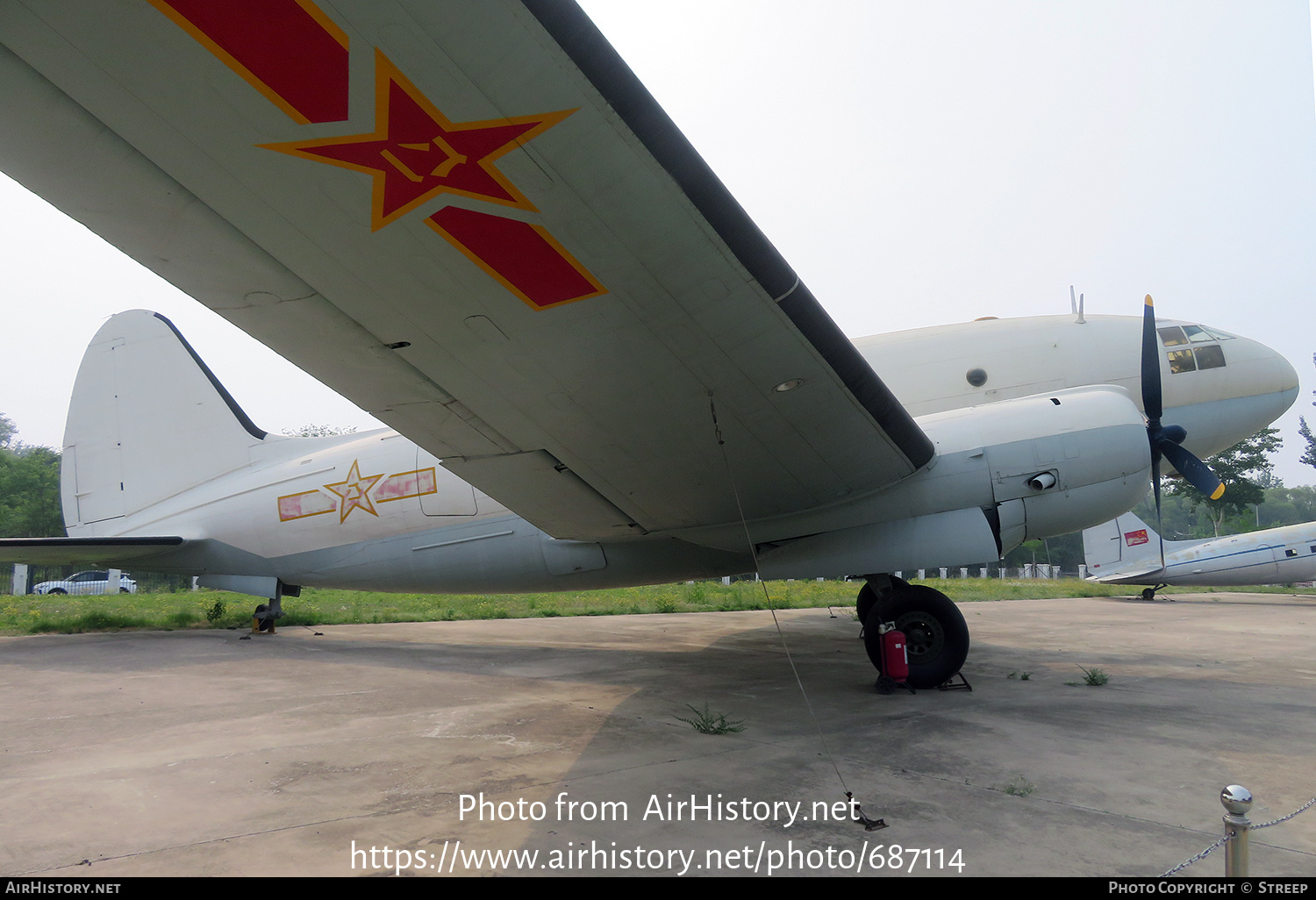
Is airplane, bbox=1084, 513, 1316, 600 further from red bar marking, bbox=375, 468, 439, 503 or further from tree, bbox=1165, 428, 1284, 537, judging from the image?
red bar marking, bbox=375, 468, 439, 503

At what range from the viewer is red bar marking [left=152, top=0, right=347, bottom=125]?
264 centimetres

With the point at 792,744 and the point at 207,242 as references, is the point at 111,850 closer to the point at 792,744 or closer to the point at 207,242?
the point at 207,242

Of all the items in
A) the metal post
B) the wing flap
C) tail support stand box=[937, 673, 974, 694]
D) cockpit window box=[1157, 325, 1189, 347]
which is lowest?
tail support stand box=[937, 673, 974, 694]

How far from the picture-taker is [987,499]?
6.52 metres

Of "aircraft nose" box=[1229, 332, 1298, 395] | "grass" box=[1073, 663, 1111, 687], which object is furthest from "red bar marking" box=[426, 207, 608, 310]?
"aircraft nose" box=[1229, 332, 1298, 395]

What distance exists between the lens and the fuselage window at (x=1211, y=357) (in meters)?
7.66

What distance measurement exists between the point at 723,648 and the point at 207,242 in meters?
8.39

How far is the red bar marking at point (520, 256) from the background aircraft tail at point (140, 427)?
9.46 metres

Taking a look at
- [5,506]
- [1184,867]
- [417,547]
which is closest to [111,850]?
[1184,867]

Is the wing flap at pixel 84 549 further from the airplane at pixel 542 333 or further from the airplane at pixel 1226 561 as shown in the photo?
the airplane at pixel 1226 561

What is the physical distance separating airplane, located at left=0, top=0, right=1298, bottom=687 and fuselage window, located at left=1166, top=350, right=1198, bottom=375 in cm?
3

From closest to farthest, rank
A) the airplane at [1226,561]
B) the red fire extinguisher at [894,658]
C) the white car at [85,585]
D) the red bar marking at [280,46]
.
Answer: the red bar marking at [280,46]
the red fire extinguisher at [894,658]
the airplane at [1226,561]
the white car at [85,585]

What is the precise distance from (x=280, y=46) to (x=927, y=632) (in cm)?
678

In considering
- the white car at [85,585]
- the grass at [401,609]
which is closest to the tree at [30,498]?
the white car at [85,585]
